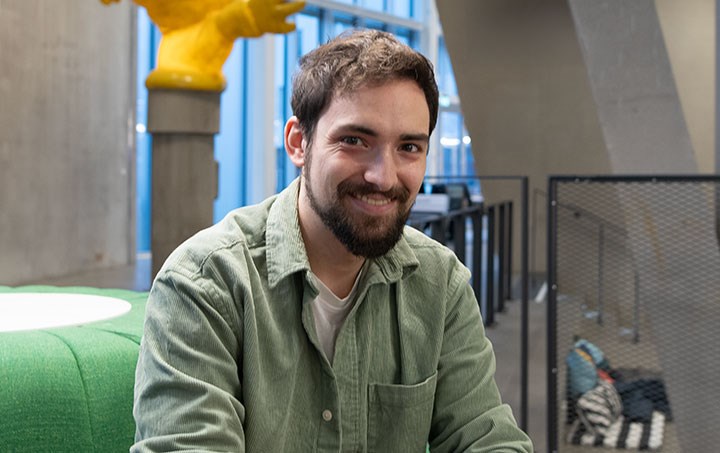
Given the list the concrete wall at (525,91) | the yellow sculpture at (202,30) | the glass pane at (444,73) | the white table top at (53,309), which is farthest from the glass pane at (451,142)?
the white table top at (53,309)

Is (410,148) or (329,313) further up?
(410,148)

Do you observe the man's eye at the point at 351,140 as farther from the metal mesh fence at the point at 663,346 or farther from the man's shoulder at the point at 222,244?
the metal mesh fence at the point at 663,346

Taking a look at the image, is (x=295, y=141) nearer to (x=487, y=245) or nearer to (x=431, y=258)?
(x=431, y=258)

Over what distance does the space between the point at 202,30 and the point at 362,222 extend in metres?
4.60

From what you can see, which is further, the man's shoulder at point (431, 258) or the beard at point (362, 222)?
the man's shoulder at point (431, 258)

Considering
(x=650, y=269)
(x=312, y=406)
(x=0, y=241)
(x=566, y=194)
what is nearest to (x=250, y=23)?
(x=650, y=269)

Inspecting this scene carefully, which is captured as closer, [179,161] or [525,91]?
[179,161]

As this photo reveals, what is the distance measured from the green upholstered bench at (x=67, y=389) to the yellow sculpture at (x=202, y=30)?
379 cm

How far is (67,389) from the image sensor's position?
1.78 metres

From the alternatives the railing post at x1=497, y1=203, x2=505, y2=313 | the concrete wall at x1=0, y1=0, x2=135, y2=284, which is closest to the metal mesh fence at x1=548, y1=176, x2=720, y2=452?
the railing post at x1=497, y1=203, x2=505, y2=313

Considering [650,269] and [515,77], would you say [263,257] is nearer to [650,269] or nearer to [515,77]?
[650,269]

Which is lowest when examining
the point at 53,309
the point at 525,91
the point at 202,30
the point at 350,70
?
the point at 53,309

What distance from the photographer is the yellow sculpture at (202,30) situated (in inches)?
218

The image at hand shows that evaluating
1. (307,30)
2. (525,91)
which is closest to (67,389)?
(525,91)
